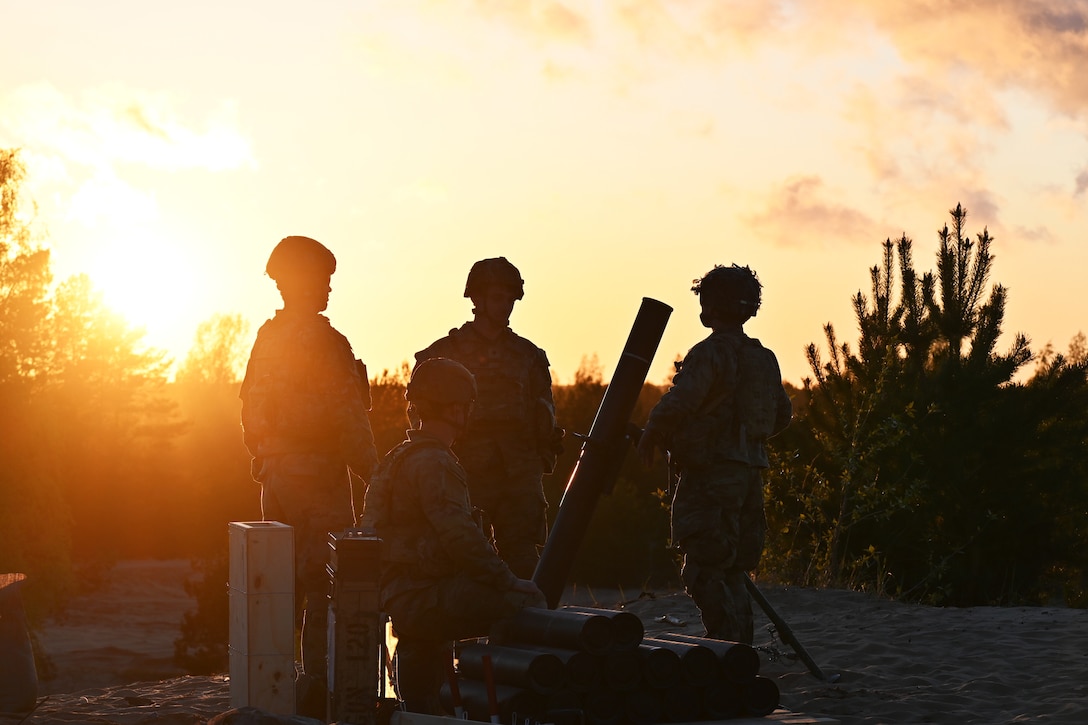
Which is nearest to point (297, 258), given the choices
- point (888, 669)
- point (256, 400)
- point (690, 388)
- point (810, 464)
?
point (256, 400)

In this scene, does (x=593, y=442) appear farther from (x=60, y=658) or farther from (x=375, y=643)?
(x=60, y=658)

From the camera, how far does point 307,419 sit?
757 cm

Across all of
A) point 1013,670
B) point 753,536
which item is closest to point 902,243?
point 1013,670

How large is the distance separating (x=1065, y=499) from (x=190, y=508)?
109ft

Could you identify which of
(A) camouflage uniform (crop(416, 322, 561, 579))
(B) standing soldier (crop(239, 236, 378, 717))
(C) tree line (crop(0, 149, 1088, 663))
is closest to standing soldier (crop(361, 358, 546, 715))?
(B) standing soldier (crop(239, 236, 378, 717))

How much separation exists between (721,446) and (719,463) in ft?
0.33

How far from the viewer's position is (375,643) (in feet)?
18.9

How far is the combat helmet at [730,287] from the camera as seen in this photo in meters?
8.24

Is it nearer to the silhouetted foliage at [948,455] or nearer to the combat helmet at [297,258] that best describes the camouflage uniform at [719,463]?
the combat helmet at [297,258]

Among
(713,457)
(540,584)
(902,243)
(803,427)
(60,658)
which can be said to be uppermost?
(902,243)

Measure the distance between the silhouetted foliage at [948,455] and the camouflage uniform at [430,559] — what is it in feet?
38.3

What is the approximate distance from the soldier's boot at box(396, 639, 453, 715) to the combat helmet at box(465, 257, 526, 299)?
3129 millimetres

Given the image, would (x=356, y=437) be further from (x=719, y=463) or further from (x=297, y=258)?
(x=719, y=463)

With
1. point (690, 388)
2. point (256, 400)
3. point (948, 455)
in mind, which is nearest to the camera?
point (256, 400)
